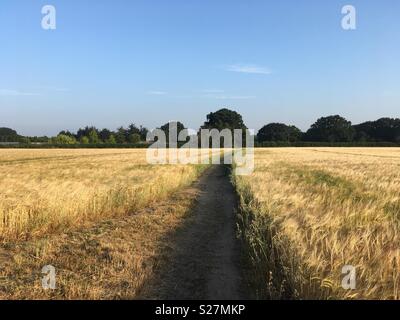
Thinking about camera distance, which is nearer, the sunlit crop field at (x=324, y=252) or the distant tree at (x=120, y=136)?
the sunlit crop field at (x=324, y=252)

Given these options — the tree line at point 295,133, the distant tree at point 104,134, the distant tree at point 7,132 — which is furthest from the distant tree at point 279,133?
the distant tree at point 7,132

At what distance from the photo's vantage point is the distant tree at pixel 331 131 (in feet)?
418

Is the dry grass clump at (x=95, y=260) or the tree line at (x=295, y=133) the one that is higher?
the tree line at (x=295, y=133)

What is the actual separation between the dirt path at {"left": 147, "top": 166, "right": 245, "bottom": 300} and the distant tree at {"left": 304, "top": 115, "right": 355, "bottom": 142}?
123443 mm

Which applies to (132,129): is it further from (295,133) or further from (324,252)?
(324,252)

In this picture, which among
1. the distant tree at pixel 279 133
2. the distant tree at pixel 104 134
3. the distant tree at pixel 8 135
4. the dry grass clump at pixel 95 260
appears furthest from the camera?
the distant tree at pixel 8 135

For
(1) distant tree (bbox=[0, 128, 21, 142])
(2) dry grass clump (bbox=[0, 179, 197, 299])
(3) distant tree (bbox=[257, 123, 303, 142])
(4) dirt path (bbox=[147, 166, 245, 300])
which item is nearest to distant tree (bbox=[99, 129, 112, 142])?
(1) distant tree (bbox=[0, 128, 21, 142])

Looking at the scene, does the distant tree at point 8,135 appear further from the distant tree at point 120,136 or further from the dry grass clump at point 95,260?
the dry grass clump at point 95,260

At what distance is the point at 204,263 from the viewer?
6824mm

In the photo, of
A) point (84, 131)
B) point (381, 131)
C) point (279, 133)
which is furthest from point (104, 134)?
point (381, 131)

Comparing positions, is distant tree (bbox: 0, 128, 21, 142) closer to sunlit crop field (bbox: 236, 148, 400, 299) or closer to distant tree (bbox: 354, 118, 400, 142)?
distant tree (bbox: 354, 118, 400, 142)

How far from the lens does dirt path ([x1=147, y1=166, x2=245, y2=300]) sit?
5586mm

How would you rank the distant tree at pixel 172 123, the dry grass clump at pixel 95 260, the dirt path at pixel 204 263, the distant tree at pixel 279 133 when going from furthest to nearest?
the distant tree at pixel 279 133 → the distant tree at pixel 172 123 → the dirt path at pixel 204 263 → the dry grass clump at pixel 95 260

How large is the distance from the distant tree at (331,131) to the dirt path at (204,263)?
123 metres
